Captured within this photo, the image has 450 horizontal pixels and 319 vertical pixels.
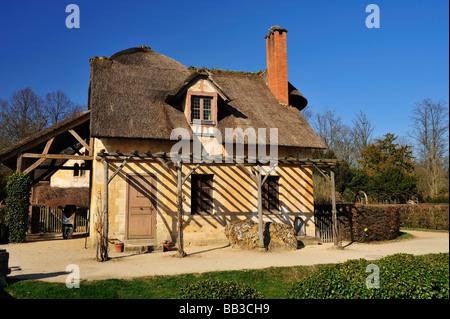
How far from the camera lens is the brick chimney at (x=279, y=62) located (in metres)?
18.7

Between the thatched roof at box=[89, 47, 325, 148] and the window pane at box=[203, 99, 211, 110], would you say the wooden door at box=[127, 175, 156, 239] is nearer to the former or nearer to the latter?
the thatched roof at box=[89, 47, 325, 148]

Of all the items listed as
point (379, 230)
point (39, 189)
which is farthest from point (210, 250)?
point (39, 189)

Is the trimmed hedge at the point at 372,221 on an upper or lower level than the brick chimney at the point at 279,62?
lower

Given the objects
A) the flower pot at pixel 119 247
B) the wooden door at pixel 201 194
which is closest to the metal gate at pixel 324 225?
the wooden door at pixel 201 194

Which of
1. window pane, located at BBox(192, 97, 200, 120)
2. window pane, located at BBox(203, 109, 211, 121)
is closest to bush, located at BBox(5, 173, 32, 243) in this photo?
window pane, located at BBox(192, 97, 200, 120)

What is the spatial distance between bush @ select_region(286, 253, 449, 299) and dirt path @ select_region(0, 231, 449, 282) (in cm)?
270

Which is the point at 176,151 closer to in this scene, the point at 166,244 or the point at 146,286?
the point at 166,244

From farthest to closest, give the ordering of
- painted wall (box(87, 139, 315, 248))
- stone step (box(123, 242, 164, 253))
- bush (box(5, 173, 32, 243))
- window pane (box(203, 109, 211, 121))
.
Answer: window pane (box(203, 109, 211, 121))
bush (box(5, 173, 32, 243))
painted wall (box(87, 139, 315, 248))
stone step (box(123, 242, 164, 253))

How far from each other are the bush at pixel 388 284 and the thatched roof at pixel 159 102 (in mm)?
9899

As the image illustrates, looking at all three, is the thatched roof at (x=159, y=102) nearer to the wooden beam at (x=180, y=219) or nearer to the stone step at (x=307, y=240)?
the wooden beam at (x=180, y=219)

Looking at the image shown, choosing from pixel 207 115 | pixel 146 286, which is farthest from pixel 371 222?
pixel 146 286

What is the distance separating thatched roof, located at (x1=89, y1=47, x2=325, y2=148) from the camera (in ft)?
46.0
